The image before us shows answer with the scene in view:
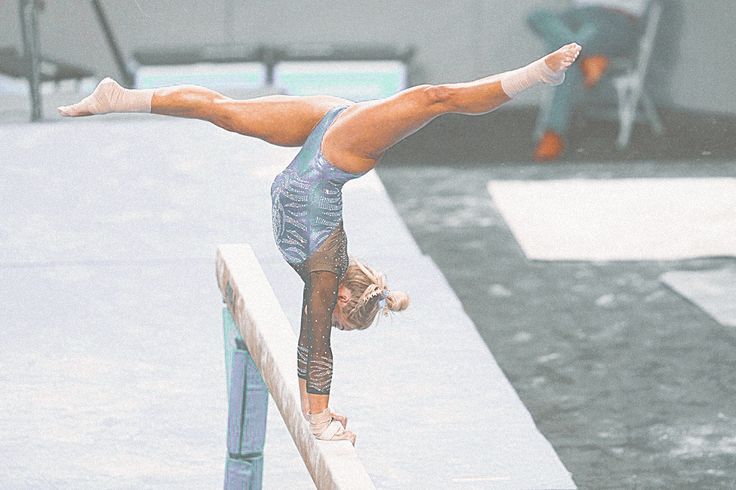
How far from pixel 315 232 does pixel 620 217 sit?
4059 mm

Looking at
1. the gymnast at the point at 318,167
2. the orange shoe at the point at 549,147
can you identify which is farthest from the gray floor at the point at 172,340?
the orange shoe at the point at 549,147

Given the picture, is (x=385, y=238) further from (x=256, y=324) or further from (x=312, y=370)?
(x=312, y=370)

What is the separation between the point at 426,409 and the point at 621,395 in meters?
0.95

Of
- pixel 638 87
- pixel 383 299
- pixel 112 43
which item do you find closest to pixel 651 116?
pixel 638 87

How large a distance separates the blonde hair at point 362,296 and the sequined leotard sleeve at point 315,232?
3 centimetres

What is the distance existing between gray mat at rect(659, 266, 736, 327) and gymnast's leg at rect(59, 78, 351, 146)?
9.65 feet

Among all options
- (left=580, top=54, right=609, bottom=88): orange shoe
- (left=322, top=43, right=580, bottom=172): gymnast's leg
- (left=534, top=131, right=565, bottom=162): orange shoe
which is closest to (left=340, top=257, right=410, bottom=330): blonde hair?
(left=322, top=43, right=580, bottom=172): gymnast's leg

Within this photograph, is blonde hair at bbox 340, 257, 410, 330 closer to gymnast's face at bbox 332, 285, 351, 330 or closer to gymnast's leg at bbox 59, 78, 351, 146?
gymnast's face at bbox 332, 285, 351, 330

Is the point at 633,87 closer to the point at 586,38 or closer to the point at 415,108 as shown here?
the point at 586,38

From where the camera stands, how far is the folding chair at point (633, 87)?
7.47 m

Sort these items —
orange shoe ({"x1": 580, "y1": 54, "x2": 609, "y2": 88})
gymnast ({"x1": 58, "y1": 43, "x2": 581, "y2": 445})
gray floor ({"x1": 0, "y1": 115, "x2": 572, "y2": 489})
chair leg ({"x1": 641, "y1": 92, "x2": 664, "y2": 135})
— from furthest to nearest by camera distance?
chair leg ({"x1": 641, "y1": 92, "x2": 664, "y2": 135}) < orange shoe ({"x1": 580, "y1": 54, "x2": 609, "y2": 88}) < gray floor ({"x1": 0, "y1": 115, "x2": 572, "y2": 489}) < gymnast ({"x1": 58, "y1": 43, "x2": 581, "y2": 445})

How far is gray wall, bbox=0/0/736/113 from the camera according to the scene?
7.83m

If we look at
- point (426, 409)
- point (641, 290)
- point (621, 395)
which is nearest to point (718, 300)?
point (641, 290)

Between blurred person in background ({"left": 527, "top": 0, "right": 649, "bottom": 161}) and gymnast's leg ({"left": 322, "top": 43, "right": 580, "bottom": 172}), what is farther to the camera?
blurred person in background ({"left": 527, "top": 0, "right": 649, "bottom": 161})
